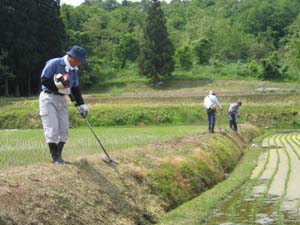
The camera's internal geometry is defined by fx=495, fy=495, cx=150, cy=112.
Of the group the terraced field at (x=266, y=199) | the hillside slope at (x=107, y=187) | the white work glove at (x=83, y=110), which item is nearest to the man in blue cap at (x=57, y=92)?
→ the white work glove at (x=83, y=110)

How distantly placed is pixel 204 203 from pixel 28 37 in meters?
41.1

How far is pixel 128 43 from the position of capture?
69.9m

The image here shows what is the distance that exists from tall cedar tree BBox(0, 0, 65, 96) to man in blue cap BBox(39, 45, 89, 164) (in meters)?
39.4

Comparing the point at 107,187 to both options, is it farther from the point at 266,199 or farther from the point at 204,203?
the point at 266,199

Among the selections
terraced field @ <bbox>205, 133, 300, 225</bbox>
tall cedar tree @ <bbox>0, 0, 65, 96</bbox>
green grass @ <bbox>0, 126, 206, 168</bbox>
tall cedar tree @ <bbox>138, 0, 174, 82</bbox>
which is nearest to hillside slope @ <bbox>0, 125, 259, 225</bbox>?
terraced field @ <bbox>205, 133, 300, 225</bbox>

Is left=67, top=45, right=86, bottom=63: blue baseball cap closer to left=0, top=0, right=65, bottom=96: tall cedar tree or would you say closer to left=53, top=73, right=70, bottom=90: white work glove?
left=53, top=73, right=70, bottom=90: white work glove

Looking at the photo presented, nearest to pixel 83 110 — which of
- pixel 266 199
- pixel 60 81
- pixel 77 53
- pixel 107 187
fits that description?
pixel 60 81

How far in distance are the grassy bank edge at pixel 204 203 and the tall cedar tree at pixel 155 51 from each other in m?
43.2

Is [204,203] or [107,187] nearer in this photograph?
[107,187]

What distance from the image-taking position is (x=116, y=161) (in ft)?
28.6

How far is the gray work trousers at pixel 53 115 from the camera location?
24.1ft

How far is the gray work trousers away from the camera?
289 inches

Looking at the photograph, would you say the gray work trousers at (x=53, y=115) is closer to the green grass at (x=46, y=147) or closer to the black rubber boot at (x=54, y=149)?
the black rubber boot at (x=54, y=149)

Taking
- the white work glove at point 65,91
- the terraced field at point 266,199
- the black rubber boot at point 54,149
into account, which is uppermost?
the white work glove at point 65,91
